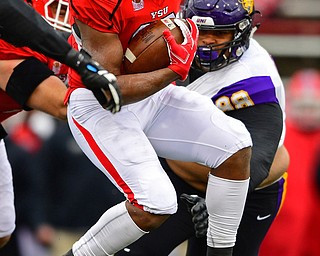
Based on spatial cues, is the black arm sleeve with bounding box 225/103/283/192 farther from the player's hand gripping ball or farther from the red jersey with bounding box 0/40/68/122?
the red jersey with bounding box 0/40/68/122

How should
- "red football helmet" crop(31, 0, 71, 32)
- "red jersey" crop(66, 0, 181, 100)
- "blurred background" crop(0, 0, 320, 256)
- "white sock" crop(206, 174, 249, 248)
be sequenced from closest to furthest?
"red jersey" crop(66, 0, 181, 100)
"white sock" crop(206, 174, 249, 248)
"red football helmet" crop(31, 0, 71, 32)
"blurred background" crop(0, 0, 320, 256)

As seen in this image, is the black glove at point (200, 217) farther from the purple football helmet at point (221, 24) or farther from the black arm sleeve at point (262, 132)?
the purple football helmet at point (221, 24)

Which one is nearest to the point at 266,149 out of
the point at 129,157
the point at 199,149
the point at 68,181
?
the point at 199,149

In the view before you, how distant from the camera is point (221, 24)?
4035mm

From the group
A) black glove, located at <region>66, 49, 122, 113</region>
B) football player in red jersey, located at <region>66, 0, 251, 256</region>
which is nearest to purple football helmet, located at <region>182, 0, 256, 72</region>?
football player in red jersey, located at <region>66, 0, 251, 256</region>

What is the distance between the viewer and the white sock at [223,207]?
11.7ft

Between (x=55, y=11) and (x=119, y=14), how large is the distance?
1.08 metres

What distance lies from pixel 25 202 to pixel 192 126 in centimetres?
279

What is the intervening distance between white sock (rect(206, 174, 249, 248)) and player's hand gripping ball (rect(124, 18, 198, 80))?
432mm

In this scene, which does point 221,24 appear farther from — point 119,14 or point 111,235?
→ point 111,235

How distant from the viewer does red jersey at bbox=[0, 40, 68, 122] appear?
4.18 m

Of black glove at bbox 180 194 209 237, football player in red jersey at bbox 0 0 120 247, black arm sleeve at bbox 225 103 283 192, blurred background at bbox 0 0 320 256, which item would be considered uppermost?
football player in red jersey at bbox 0 0 120 247

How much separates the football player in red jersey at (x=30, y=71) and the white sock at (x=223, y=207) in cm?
51

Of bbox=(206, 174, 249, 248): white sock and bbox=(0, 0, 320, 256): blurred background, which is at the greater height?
bbox=(206, 174, 249, 248): white sock
